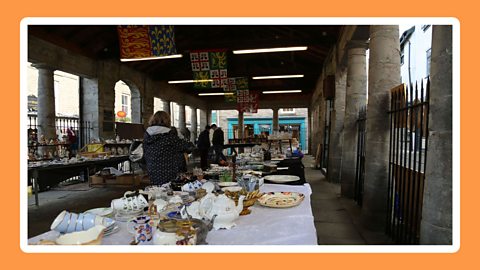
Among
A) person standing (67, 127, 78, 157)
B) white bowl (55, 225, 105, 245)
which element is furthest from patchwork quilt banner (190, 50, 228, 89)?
white bowl (55, 225, 105, 245)

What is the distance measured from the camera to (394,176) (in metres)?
3.78

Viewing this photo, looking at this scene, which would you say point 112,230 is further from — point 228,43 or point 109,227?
point 228,43

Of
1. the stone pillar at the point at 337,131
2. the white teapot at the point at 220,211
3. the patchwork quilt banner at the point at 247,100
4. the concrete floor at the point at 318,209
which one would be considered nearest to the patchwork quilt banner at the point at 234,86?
the patchwork quilt banner at the point at 247,100

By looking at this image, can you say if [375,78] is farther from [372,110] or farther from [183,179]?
[183,179]

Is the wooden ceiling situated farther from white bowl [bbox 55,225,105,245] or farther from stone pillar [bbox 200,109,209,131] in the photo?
stone pillar [bbox 200,109,209,131]

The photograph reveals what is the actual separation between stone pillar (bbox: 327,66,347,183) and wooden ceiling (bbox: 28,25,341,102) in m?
1.22

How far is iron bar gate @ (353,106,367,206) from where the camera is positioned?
5.25 m

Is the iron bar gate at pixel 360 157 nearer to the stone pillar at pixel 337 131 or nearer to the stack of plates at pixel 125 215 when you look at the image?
the stone pillar at pixel 337 131

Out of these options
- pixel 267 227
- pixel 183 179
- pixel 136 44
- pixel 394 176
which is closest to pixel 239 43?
pixel 136 44

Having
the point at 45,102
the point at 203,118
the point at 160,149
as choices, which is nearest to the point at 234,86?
the point at 45,102

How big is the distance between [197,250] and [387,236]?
325cm

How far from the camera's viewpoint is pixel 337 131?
746 centimetres

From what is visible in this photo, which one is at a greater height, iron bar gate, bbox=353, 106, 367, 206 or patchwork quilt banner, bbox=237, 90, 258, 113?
patchwork quilt banner, bbox=237, 90, 258, 113

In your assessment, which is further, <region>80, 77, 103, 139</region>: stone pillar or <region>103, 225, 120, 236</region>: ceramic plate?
<region>80, 77, 103, 139</region>: stone pillar
